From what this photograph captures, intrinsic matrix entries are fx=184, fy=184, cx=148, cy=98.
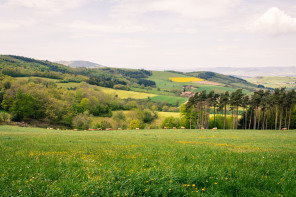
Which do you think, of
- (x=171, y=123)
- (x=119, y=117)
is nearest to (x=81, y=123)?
(x=119, y=117)

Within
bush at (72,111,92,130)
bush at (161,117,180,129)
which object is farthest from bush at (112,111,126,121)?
bush at (161,117,180,129)

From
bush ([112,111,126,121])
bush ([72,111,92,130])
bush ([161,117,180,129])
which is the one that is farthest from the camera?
bush ([112,111,126,121])

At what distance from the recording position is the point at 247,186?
6418mm

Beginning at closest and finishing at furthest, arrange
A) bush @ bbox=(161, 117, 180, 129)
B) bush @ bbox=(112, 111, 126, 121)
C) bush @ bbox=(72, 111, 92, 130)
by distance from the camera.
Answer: bush @ bbox=(72, 111, 92, 130) → bush @ bbox=(161, 117, 180, 129) → bush @ bbox=(112, 111, 126, 121)

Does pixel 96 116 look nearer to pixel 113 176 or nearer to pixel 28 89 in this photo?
pixel 28 89

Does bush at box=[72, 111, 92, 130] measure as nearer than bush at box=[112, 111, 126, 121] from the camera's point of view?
Yes

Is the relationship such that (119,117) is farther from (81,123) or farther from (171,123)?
(171,123)

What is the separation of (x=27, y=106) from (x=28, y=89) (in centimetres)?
1757

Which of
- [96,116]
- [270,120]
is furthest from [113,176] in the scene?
[96,116]

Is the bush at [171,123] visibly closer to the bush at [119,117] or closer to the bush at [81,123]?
the bush at [119,117]

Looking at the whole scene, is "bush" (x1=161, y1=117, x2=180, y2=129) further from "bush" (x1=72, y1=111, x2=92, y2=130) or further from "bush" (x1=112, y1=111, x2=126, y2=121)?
"bush" (x1=72, y1=111, x2=92, y2=130)

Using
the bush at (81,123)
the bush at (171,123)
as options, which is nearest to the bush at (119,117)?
the bush at (81,123)

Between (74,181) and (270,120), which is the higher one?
(74,181)

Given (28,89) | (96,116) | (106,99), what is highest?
(28,89)
